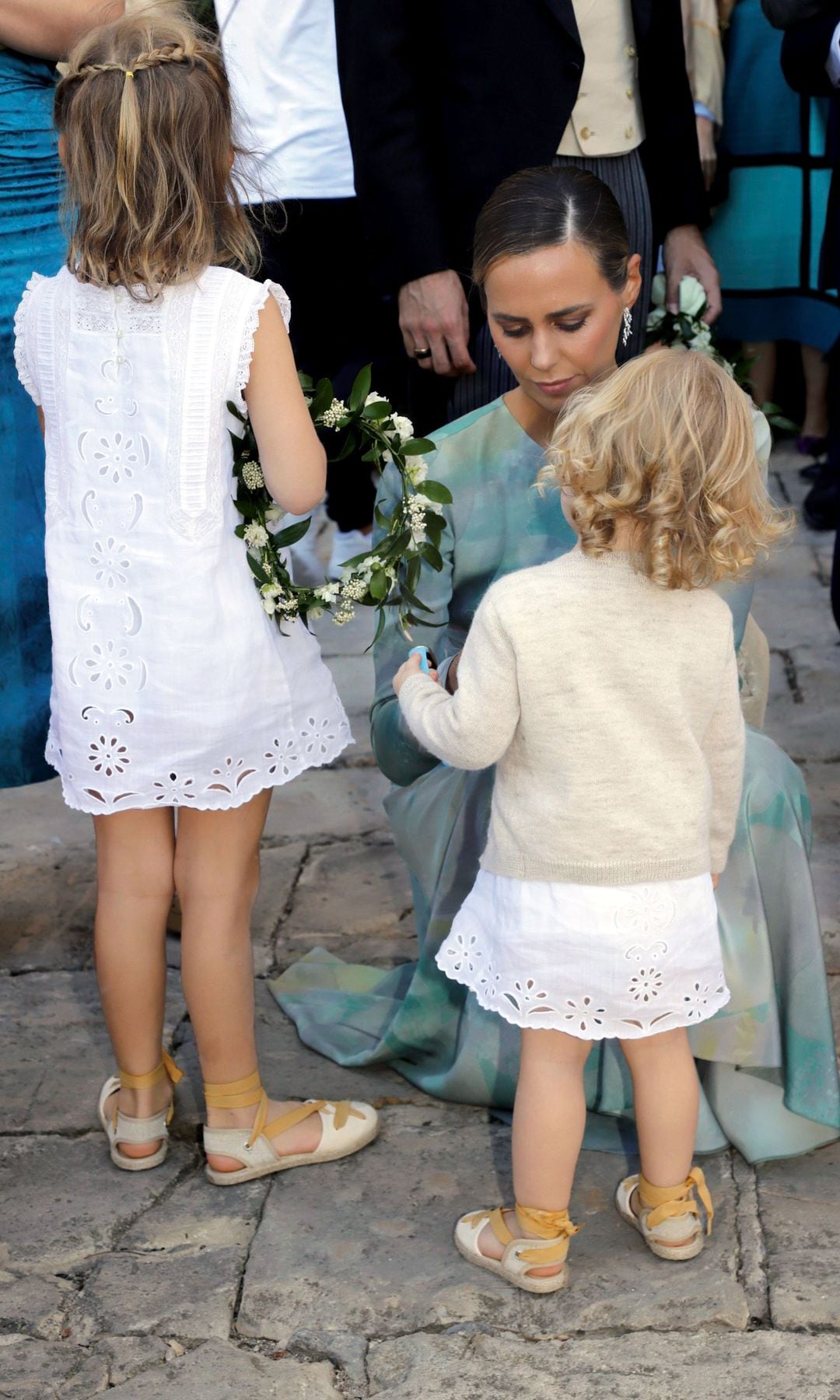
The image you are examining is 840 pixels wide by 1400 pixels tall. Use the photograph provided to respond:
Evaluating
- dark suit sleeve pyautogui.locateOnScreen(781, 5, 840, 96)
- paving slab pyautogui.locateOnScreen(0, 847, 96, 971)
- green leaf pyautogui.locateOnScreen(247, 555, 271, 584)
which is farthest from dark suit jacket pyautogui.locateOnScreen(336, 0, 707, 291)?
paving slab pyautogui.locateOnScreen(0, 847, 96, 971)

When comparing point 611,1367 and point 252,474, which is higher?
point 252,474

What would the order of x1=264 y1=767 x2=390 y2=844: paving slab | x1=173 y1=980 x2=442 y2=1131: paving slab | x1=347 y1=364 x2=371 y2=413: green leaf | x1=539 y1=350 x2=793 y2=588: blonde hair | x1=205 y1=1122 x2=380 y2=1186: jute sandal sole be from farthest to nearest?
x1=264 y1=767 x2=390 y2=844: paving slab
x1=173 y1=980 x2=442 y2=1131: paving slab
x1=205 y1=1122 x2=380 y2=1186: jute sandal sole
x1=347 y1=364 x2=371 y2=413: green leaf
x1=539 y1=350 x2=793 y2=588: blonde hair

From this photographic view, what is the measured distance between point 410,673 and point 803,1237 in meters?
0.96

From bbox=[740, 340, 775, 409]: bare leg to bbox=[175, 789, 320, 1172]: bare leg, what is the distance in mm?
3961

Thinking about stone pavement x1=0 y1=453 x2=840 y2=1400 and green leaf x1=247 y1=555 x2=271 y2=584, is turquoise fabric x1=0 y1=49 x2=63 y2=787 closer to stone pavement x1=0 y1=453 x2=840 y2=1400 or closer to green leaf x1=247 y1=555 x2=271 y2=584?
stone pavement x1=0 y1=453 x2=840 y2=1400

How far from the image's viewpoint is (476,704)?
76.0 inches

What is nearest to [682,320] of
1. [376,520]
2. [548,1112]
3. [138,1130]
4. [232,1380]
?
[376,520]

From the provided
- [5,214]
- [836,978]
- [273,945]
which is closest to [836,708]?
[836,978]

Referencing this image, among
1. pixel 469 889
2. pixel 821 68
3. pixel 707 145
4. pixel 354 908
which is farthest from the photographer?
pixel 707 145

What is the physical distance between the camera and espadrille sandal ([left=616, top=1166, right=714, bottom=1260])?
2148mm

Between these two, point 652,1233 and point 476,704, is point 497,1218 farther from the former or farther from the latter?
point 476,704

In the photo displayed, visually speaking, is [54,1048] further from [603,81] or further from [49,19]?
[603,81]

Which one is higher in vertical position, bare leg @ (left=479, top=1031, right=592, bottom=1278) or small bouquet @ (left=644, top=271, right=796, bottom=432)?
small bouquet @ (left=644, top=271, right=796, bottom=432)

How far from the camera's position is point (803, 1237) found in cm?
219
